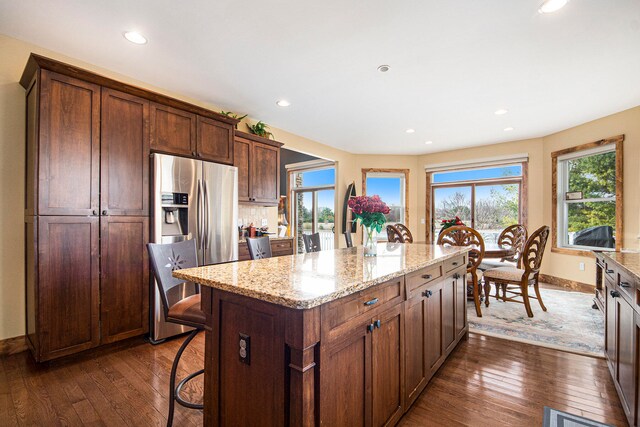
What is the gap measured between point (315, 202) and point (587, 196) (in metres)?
5.22

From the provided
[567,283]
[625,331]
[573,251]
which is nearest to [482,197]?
[573,251]

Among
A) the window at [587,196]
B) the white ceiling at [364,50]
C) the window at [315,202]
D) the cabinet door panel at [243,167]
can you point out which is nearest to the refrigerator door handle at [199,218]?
the cabinet door panel at [243,167]

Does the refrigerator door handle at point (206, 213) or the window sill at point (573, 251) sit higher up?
the refrigerator door handle at point (206, 213)

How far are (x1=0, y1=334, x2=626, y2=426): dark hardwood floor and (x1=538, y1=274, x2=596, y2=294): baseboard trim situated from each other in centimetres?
295

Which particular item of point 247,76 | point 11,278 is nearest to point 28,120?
point 11,278

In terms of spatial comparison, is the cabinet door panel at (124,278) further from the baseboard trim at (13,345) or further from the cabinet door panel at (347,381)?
the cabinet door panel at (347,381)

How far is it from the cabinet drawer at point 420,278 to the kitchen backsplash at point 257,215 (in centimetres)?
298

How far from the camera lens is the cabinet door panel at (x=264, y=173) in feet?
13.6

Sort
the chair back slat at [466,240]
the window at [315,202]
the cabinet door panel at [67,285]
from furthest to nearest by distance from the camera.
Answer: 1. the window at [315,202]
2. the chair back slat at [466,240]
3. the cabinet door panel at [67,285]

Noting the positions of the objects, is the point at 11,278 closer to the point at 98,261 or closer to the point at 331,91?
A: the point at 98,261

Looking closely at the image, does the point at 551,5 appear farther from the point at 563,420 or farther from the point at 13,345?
the point at 13,345

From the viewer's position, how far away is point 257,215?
15.4 ft

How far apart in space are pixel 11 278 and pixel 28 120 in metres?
1.41

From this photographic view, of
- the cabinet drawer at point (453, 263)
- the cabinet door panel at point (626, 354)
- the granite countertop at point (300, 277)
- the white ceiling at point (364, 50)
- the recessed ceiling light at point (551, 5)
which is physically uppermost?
the white ceiling at point (364, 50)
